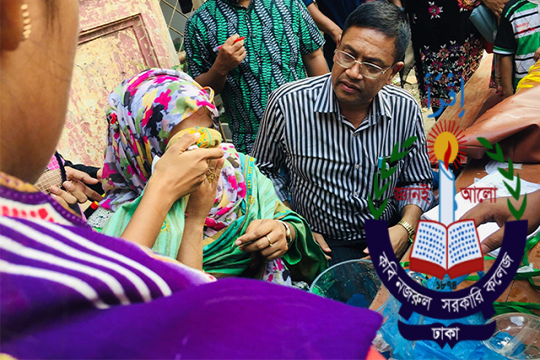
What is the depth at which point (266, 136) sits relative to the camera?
180cm

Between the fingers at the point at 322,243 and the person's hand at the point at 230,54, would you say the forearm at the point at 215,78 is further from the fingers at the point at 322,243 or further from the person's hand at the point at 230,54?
the fingers at the point at 322,243

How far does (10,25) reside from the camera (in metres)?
0.40

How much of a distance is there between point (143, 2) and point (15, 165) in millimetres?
2319

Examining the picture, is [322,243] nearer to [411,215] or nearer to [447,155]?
[411,215]

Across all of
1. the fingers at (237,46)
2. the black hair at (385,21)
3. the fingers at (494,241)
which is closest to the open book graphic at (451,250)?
the fingers at (494,241)

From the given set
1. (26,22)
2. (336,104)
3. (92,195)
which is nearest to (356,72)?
(336,104)

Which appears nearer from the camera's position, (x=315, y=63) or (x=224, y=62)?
(x=224, y=62)

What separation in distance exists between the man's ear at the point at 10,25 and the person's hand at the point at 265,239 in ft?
2.94

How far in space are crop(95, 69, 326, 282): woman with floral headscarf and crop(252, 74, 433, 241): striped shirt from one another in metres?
0.28

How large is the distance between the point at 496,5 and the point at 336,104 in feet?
4.22

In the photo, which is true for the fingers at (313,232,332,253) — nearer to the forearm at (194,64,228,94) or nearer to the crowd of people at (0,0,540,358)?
the crowd of people at (0,0,540,358)

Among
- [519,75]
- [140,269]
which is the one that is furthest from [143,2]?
[140,269]

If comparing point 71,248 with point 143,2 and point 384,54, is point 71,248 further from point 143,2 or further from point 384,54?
point 143,2

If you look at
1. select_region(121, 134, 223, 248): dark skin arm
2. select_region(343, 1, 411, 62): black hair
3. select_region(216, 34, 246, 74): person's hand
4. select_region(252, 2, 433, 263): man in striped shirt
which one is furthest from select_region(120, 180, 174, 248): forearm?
select_region(216, 34, 246, 74): person's hand
